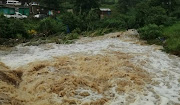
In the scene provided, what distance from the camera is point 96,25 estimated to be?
77.2 feet

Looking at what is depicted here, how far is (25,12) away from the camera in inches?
1177

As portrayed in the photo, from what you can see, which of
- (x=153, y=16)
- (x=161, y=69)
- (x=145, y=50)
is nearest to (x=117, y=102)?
(x=161, y=69)

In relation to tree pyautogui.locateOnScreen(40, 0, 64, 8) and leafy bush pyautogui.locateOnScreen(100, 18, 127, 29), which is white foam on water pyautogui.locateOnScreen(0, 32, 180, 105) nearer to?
leafy bush pyautogui.locateOnScreen(100, 18, 127, 29)

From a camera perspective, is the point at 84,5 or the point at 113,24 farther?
the point at 84,5

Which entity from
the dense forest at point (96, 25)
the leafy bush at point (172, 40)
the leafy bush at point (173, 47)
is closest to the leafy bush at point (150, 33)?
the dense forest at point (96, 25)

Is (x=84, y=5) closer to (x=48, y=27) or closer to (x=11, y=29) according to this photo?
(x=48, y=27)

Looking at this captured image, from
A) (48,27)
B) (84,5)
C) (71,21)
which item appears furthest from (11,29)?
(84,5)

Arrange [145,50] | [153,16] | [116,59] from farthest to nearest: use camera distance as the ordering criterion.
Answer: [153,16], [145,50], [116,59]

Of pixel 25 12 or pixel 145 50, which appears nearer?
pixel 145 50

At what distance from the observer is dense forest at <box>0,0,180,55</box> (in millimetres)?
17281

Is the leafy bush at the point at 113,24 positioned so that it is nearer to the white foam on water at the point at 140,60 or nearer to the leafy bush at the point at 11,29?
the white foam on water at the point at 140,60

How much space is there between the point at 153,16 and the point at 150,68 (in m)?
11.2

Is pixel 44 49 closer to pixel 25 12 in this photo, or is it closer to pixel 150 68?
pixel 150 68

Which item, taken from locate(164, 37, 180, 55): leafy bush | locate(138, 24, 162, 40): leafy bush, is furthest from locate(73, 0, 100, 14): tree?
locate(164, 37, 180, 55): leafy bush
